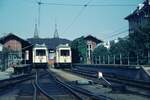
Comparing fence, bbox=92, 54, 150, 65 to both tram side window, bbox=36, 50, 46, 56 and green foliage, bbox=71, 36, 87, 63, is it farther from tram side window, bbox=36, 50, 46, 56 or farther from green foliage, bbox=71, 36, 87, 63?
green foliage, bbox=71, 36, 87, 63

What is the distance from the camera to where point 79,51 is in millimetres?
77688

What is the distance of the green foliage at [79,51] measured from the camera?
245 feet

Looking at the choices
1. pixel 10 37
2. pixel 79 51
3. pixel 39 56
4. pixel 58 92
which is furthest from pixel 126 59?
pixel 10 37

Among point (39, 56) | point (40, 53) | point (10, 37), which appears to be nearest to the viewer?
point (39, 56)

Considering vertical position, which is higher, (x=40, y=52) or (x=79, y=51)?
(x=79, y=51)

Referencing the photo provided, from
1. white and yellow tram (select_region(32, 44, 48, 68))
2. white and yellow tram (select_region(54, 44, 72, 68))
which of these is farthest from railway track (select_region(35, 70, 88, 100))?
white and yellow tram (select_region(32, 44, 48, 68))

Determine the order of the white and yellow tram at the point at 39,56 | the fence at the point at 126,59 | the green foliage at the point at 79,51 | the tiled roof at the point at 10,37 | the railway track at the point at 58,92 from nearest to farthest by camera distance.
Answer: the railway track at the point at 58,92 < the fence at the point at 126,59 < the white and yellow tram at the point at 39,56 < the green foliage at the point at 79,51 < the tiled roof at the point at 10,37

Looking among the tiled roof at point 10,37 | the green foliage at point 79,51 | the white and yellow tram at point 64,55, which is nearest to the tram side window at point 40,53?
the white and yellow tram at point 64,55

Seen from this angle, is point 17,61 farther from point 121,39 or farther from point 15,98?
point 15,98

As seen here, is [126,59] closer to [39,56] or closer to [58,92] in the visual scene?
[39,56]

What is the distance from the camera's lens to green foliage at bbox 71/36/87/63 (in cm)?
7465

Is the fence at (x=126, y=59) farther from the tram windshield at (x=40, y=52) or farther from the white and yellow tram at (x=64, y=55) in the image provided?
Result: the tram windshield at (x=40, y=52)

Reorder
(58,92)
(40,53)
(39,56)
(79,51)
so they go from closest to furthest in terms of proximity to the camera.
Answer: (58,92) → (39,56) → (40,53) → (79,51)

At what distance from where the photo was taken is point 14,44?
297 ft
